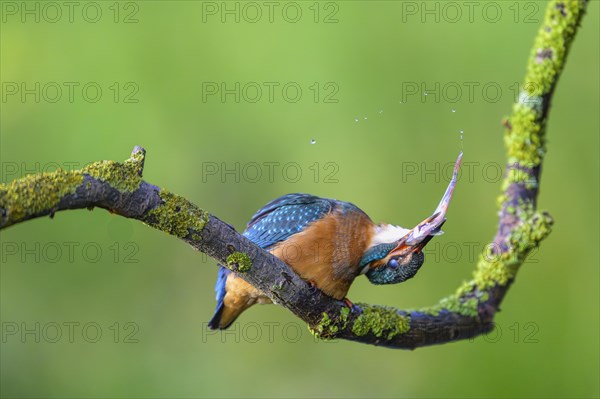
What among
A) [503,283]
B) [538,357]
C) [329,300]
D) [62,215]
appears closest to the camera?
[329,300]

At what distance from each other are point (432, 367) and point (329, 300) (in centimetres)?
247

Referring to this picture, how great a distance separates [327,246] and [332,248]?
2 cm

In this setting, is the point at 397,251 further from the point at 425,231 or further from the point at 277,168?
the point at 277,168

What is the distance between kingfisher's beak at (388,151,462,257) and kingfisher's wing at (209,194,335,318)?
0.38m

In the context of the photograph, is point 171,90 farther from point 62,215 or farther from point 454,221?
point 454,221

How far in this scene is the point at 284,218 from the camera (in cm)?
331

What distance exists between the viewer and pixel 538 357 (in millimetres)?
4809

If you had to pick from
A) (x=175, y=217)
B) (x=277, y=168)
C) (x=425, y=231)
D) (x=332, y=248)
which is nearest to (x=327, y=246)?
(x=332, y=248)

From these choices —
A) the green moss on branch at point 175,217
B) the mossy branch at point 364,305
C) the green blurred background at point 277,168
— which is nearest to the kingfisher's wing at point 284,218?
the mossy branch at point 364,305

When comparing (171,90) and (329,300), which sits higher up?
(171,90)

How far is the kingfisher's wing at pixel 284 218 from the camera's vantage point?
3271 millimetres

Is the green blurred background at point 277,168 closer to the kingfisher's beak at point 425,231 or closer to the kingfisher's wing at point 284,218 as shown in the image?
the kingfisher's wing at point 284,218

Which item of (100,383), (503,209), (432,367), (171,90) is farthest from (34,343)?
(503,209)

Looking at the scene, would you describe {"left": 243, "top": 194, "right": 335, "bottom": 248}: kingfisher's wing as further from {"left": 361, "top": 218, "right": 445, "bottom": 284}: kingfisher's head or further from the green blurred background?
the green blurred background
